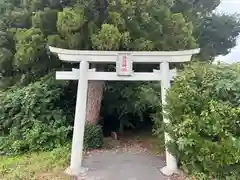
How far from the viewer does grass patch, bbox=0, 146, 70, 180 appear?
229 inches

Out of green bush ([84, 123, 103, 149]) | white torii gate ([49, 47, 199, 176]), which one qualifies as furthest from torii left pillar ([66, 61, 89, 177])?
green bush ([84, 123, 103, 149])

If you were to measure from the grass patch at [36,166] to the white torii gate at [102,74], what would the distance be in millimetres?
347

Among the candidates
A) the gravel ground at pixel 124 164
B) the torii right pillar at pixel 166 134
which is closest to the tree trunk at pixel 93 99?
the gravel ground at pixel 124 164

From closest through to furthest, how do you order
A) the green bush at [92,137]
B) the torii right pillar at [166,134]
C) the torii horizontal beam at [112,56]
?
the torii right pillar at [166,134]
the torii horizontal beam at [112,56]
the green bush at [92,137]

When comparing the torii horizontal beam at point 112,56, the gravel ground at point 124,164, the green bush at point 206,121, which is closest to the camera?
the green bush at point 206,121

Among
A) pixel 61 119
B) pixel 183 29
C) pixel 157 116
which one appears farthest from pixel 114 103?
pixel 183 29

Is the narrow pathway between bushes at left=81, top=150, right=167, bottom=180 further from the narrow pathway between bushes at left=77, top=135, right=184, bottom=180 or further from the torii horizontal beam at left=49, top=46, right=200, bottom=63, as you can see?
the torii horizontal beam at left=49, top=46, right=200, bottom=63

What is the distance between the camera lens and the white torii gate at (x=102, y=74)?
19.6ft

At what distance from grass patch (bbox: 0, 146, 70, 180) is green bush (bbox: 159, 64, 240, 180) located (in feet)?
7.23

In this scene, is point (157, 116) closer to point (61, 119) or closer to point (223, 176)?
point (223, 176)

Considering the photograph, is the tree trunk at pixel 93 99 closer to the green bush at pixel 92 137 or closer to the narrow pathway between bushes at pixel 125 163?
the green bush at pixel 92 137

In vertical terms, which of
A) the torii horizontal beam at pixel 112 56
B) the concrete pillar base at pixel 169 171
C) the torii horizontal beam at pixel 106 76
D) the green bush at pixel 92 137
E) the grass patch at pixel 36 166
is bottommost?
the grass patch at pixel 36 166

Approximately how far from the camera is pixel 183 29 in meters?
8.01

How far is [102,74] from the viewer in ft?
20.2
